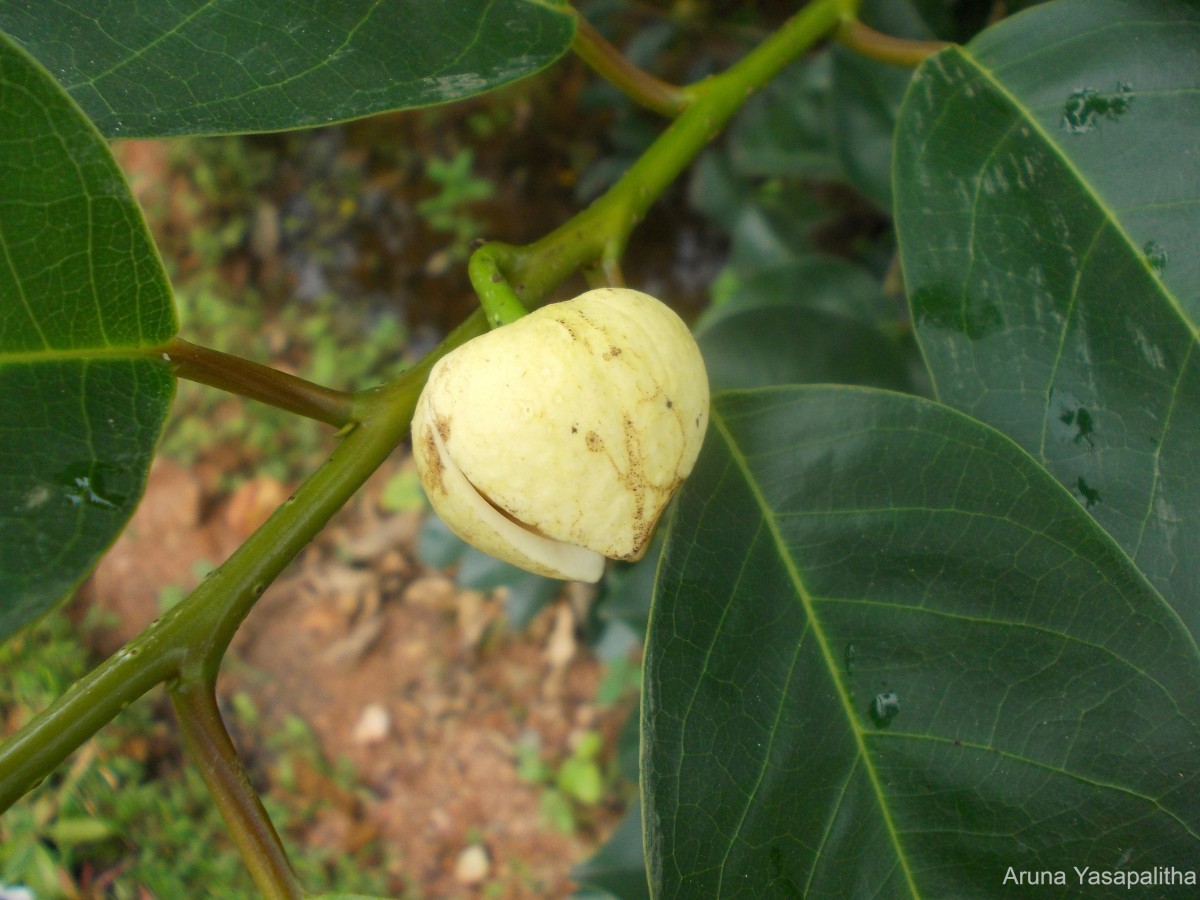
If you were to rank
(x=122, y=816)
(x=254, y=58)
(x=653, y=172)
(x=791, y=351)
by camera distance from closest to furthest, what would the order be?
(x=254, y=58) < (x=653, y=172) < (x=791, y=351) < (x=122, y=816)

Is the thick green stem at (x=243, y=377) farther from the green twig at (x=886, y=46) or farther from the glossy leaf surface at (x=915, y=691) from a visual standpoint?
the green twig at (x=886, y=46)

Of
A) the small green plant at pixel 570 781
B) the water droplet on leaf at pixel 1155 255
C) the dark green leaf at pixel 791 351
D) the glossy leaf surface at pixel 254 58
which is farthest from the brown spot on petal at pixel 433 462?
the small green plant at pixel 570 781

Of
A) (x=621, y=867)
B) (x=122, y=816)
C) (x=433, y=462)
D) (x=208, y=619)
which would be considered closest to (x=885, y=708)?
(x=433, y=462)

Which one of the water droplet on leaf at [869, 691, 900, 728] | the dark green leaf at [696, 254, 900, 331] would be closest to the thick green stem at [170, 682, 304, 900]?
the water droplet on leaf at [869, 691, 900, 728]

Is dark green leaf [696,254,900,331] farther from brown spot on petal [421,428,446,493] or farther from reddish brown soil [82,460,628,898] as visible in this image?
reddish brown soil [82,460,628,898]

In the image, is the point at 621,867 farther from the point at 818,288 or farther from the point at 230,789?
the point at 818,288

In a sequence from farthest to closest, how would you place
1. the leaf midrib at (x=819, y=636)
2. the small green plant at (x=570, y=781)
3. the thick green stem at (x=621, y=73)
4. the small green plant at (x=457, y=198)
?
the small green plant at (x=457, y=198) → the small green plant at (x=570, y=781) → the thick green stem at (x=621, y=73) → the leaf midrib at (x=819, y=636)

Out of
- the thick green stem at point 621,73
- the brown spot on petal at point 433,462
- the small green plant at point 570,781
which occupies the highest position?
the thick green stem at point 621,73
